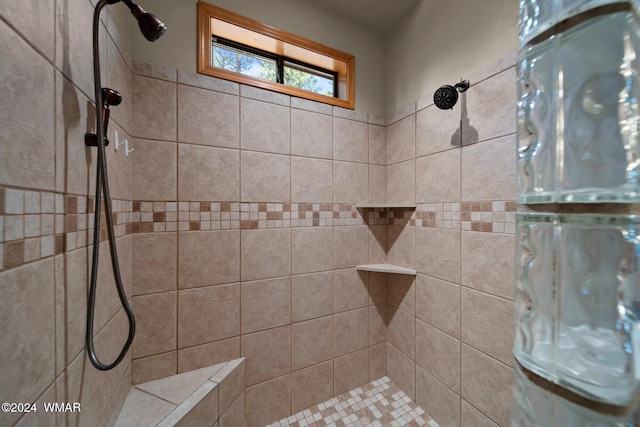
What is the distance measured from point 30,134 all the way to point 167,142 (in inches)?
24.2

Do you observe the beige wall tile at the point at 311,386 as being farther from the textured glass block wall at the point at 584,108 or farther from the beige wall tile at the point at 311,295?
the textured glass block wall at the point at 584,108

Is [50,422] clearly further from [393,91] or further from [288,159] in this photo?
[393,91]

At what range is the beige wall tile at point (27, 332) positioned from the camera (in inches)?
16.7

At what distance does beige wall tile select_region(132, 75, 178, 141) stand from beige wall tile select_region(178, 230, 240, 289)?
0.47 metres

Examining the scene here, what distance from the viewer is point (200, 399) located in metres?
0.94

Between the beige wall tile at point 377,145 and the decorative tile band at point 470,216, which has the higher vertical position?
the beige wall tile at point 377,145

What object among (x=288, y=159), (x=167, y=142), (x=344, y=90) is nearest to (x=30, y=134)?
(x=167, y=142)

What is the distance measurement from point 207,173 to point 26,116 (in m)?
0.67

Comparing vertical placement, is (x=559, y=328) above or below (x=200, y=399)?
above

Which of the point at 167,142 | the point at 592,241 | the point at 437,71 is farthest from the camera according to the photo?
the point at 437,71

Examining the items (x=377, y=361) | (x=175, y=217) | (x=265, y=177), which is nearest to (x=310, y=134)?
(x=265, y=177)

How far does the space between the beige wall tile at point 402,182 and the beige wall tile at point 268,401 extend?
1274 mm

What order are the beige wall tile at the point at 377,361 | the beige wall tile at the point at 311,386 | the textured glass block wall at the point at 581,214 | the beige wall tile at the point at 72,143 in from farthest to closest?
the beige wall tile at the point at 377,361 → the beige wall tile at the point at 311,386 → the beige wall tile at the point at 72,143 → the textured glass block wall at the point at 581,214

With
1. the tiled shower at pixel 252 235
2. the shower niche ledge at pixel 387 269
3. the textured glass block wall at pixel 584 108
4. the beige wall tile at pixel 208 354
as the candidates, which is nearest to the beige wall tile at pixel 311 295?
the tiled shower at pixel 252 235
